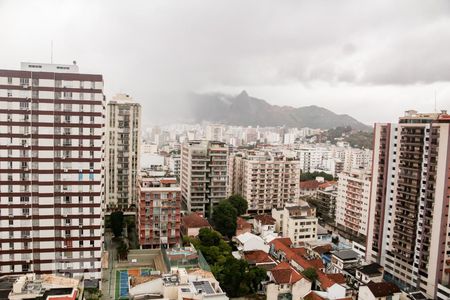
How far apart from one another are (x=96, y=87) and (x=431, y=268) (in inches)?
854

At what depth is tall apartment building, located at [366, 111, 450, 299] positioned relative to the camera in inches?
846

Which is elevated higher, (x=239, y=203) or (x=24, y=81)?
(x=24, y=81)

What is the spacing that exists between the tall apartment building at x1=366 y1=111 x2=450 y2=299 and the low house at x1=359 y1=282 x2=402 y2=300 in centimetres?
295

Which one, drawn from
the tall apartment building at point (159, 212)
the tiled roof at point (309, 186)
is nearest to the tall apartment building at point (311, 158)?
the tiled roof at point (309, 186)

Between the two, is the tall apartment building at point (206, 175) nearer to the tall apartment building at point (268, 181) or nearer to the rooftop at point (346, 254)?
the tall apartment building at point (268, 181)

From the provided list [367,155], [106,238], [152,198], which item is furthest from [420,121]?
[367,155]

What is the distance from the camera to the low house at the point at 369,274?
22494 mm

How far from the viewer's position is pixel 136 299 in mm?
16188

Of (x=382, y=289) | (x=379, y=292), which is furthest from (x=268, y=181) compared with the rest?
A: (x=379, y=292)

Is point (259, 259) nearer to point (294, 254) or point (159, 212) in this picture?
point (294, 254)

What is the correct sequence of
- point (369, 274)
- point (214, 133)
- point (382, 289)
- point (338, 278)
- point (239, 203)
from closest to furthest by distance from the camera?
point (382, 289) → point (338, 278) → point (369, 274) → point (239, 203) → point (214, 133)

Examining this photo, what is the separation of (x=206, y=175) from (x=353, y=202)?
1391 cm

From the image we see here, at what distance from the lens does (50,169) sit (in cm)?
2056

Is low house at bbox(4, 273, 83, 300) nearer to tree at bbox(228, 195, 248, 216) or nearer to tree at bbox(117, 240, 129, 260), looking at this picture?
tree at bbox(117, 240, 129, 260)
